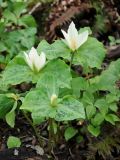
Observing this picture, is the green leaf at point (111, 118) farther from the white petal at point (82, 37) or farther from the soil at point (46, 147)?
the white petal at point (82, 37)

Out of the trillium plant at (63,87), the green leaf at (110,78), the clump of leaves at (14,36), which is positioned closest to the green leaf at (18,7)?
the clump of leaves at (14,36)

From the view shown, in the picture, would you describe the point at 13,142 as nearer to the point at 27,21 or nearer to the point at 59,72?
the point at 59,72

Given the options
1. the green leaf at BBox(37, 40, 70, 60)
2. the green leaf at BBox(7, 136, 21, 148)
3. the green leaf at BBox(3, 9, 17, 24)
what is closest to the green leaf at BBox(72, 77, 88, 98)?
the green leaf at BBox(37, 40, 70, 60)

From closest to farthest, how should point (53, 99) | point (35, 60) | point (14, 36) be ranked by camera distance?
point (53, 99) → point (35, 60) → point (14, 36)

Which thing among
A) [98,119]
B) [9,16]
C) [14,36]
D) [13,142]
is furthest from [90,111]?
[9,16]

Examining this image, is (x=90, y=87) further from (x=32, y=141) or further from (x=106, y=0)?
(x=106, y=0)

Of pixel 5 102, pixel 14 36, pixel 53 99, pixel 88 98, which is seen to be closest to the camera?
pixel 53 99

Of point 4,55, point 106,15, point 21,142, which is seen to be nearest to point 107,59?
point 106,15
